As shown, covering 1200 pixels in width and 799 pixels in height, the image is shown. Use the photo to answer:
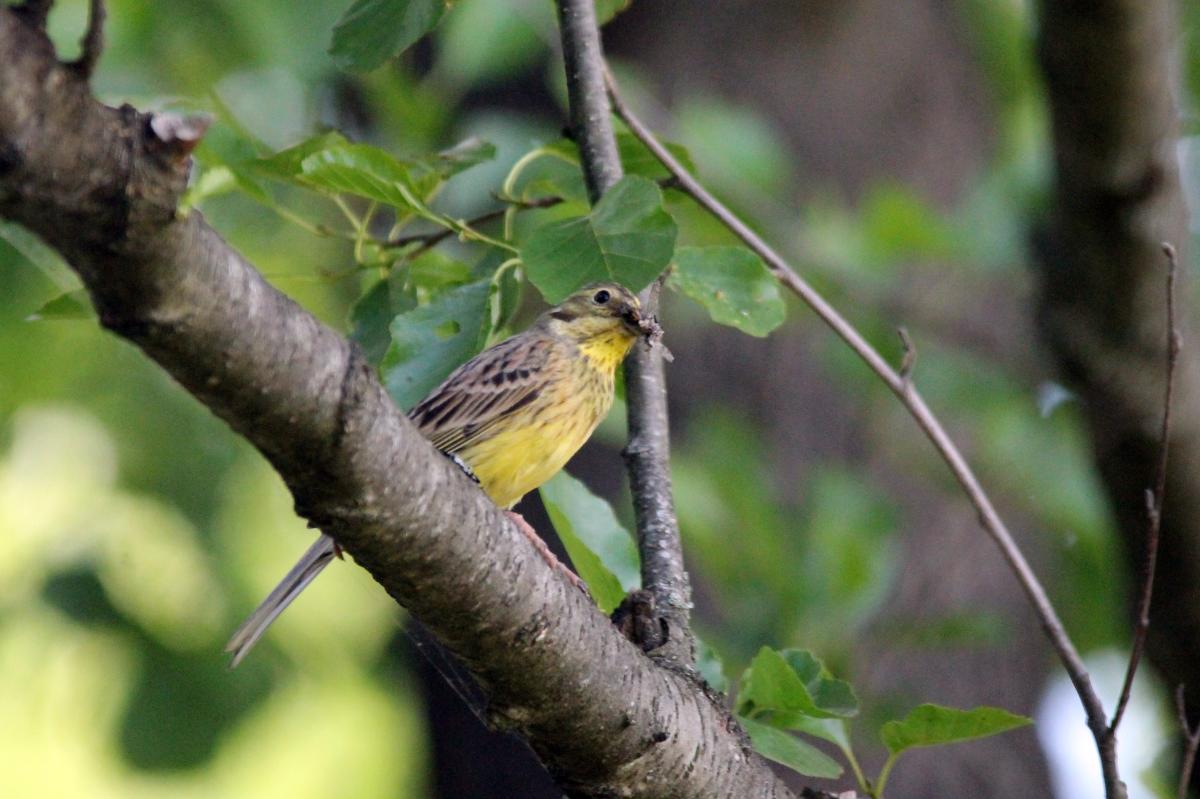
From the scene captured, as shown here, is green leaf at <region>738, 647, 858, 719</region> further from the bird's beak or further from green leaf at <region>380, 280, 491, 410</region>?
the bird's beak

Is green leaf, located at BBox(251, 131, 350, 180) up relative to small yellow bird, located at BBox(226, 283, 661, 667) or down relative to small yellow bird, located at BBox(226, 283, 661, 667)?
down

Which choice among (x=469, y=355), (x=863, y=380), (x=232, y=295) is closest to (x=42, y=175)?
(x=232, y=295)

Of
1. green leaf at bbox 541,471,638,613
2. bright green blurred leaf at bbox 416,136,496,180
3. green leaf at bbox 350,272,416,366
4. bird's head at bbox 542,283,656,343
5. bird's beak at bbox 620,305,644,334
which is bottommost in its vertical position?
green leaf at bbox 541,471,638,613

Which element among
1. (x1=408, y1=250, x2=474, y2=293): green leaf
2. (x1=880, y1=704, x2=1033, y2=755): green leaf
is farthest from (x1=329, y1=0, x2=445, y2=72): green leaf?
(x1=880, y1=704, x2=1033, y2=755): green leaf

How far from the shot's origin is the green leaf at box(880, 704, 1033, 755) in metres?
3.54

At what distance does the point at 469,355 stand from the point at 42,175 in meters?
1.86

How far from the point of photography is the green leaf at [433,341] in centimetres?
382

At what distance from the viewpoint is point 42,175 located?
2.02 metres

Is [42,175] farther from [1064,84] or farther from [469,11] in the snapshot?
[469,11]

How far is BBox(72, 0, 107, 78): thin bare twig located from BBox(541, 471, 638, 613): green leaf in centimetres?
209

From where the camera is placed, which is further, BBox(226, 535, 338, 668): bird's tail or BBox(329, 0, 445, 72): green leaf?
BBox(226, 535, 338, 668): bird's tail

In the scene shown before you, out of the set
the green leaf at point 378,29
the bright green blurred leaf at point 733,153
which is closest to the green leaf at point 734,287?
the green leaf at point 378,29

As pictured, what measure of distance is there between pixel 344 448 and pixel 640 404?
202 cm

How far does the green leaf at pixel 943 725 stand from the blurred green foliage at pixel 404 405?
0.22 meters
